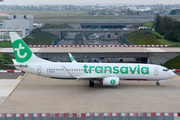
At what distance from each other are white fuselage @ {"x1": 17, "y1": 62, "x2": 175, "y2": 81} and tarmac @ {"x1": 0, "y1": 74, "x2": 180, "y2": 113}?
6.29 feet

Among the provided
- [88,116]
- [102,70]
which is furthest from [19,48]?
[88,116]

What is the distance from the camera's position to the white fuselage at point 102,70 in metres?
42.8

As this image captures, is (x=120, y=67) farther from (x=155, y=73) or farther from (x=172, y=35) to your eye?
(x=172, y=35)

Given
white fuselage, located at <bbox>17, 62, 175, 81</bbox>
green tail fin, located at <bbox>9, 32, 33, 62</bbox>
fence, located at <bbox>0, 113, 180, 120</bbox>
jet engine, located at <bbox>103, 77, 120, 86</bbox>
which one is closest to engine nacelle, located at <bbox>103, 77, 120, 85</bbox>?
jet engine, located at <bbox>103, 77, 120, 86</bbox>

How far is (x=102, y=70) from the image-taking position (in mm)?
42719

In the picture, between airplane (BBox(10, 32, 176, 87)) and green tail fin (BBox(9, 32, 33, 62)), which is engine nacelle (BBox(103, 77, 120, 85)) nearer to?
airplane (BBox(10, 32, 176, 87))

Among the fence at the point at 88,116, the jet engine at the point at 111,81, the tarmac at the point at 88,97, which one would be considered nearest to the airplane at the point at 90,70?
the jet engine at the point at 111,81

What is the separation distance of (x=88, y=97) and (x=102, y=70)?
21.5 feet

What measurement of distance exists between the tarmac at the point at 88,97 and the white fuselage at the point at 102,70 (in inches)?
75.5

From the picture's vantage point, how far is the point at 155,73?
4291cm

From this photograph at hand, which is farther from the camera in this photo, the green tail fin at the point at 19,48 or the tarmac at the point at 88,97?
the green tail fin at the point at 19,48

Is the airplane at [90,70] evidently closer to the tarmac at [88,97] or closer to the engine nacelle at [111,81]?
the engine nacelle at [111,81]

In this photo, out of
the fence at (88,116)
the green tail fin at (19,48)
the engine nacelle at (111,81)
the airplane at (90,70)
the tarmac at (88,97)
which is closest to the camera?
the fence at (88,116)

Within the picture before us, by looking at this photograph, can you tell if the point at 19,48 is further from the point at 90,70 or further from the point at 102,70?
the point at 102,70
